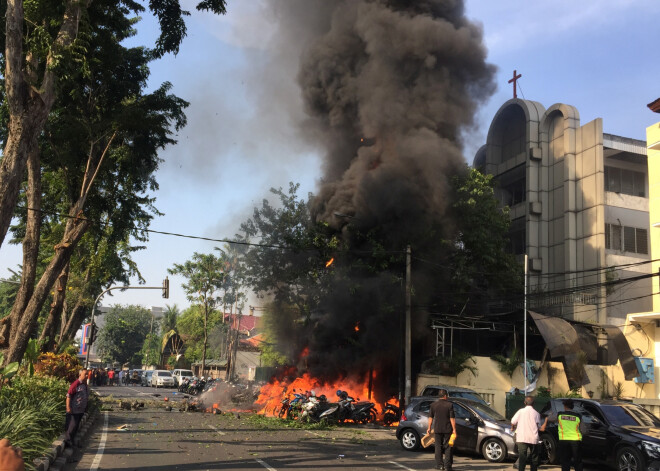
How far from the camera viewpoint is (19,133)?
1090 cm

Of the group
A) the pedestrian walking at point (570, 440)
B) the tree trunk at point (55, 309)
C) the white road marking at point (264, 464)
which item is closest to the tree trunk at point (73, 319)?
the tree trunk at point (55, 309)

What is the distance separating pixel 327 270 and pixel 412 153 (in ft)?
21.5

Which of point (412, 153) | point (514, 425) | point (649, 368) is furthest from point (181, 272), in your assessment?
point (514, 425)

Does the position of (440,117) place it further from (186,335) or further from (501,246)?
(186,335)

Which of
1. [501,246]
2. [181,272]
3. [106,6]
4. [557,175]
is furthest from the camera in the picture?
[181,272]

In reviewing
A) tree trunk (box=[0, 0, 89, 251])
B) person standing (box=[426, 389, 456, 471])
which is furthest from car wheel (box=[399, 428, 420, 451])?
tree trunk (box=[0, 0, 89, 251])

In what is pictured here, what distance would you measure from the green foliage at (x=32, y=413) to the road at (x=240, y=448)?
0.82 m

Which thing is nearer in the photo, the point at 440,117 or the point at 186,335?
the point at 440,117

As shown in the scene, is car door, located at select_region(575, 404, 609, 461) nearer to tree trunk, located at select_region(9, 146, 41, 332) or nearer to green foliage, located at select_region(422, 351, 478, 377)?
green foliage, located at select_region(422, 351, 478, 377)

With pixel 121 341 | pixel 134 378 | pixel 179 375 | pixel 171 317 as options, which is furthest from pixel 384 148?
pixel 121 341

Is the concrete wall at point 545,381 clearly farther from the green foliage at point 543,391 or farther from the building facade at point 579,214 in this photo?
the building facade at point 579,214

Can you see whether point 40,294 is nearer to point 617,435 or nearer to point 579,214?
point 617,435

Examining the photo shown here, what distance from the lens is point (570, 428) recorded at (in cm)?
992

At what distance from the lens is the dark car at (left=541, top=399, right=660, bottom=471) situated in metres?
10.5
